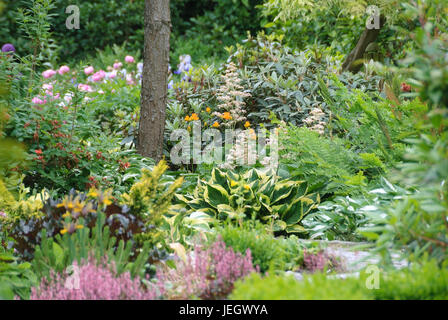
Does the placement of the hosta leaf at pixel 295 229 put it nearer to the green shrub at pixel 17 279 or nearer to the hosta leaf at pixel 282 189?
the hosta leaf at pixel 282 189

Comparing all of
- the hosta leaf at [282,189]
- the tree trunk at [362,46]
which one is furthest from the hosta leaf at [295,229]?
the tree trunk at [362,46]

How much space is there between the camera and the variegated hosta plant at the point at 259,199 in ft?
12.7

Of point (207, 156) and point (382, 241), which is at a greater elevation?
point (207, 156)

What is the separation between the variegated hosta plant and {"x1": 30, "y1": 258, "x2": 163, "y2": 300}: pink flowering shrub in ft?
4.67

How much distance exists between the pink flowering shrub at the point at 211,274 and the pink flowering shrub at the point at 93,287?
0.48 ft

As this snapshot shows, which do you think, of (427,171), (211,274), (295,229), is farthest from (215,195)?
(427,171)

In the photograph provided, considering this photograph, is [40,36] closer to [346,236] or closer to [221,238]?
[221,238]

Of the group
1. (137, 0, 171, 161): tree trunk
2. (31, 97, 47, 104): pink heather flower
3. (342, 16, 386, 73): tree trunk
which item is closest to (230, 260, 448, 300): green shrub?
(31, 97, 47, 104): pink heather flower

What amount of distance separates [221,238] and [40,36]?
107 inches

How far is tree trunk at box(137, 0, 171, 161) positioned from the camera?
4766 millimetres

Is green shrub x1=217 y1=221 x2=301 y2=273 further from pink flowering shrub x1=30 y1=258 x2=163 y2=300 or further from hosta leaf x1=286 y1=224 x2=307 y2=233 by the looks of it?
hosta leaf x1=286 y1=224 x2=307 y2=233
